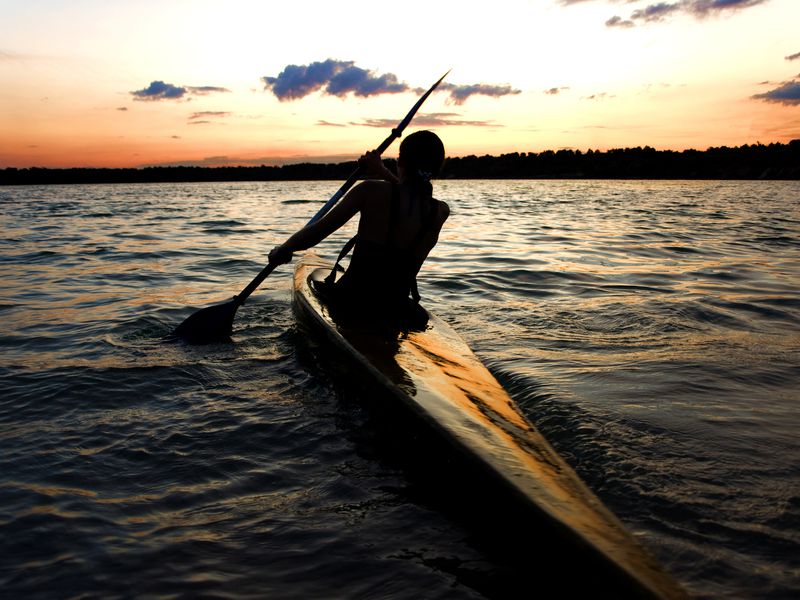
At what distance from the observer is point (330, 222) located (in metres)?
4.00

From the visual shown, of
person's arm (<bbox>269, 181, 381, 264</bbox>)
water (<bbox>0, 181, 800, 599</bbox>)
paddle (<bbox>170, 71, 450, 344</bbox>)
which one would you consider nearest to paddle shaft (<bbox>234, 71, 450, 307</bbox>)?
paddle (<bbox>170, 71, 450, 344</bbox>)

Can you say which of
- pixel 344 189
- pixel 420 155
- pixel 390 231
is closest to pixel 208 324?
pixel 344 189

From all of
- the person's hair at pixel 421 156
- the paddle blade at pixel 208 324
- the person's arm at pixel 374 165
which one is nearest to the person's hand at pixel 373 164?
the person's arm at pixel 374 165

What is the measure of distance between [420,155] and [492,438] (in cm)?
204

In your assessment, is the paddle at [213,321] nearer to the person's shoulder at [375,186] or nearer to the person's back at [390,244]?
the person's back at [390,244]

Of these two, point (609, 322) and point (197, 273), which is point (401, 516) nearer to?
point (609, 322)

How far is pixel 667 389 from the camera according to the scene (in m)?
4.03

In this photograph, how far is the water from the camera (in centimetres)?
216

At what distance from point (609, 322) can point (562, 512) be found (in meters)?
4.36

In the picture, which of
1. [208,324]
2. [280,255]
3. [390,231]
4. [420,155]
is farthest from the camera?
[208,324]

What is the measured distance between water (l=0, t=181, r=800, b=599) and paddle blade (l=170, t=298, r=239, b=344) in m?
0.24

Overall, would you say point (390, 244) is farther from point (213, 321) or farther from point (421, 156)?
point (213, 321)

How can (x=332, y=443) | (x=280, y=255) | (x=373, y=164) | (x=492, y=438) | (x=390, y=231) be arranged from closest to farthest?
(x=492, y=438), (x=332, y=443), (x=390, y=231), (x=280, y=255), (x=373, y=164)

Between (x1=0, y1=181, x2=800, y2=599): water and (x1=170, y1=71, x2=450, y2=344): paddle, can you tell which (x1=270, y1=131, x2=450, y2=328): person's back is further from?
(x1=170, y1=71, x2=450, y2=344): paddle
